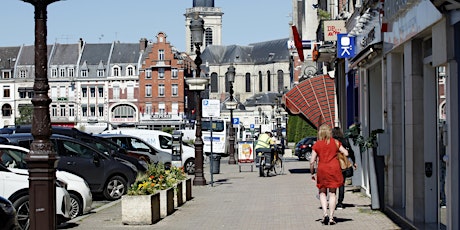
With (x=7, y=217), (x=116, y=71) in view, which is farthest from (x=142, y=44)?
(x=7, y=217)

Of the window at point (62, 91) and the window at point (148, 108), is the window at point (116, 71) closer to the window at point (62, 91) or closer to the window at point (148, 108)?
the window at point (148, 108)

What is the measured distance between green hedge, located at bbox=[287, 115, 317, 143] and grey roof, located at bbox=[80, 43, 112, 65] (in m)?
42.5

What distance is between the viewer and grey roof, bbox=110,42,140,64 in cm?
11969

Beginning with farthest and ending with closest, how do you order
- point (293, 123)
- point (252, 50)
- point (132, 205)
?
1. point (252, 50)
2. point (293, 123)
3. point (132, 205)

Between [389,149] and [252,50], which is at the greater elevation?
[252,50]

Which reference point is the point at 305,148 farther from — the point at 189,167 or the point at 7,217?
the point at 7,217

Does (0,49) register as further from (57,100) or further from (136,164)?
(136,164)

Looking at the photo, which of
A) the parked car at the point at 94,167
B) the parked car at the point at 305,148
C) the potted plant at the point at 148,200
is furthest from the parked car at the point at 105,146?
the parked car at the point at 305,148

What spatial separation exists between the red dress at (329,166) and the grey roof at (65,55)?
357 ft

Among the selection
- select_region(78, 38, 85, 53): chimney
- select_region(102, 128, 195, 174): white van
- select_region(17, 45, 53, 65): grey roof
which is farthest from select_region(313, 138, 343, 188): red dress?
select_region(17, 45, 53, 65): grey roof

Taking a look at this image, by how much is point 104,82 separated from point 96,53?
4.89 metres

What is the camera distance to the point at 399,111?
16.0 meters

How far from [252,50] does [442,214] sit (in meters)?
172

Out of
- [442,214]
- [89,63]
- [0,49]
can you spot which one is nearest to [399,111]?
[442,214]
